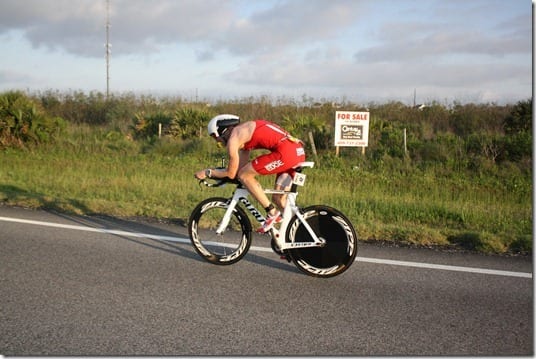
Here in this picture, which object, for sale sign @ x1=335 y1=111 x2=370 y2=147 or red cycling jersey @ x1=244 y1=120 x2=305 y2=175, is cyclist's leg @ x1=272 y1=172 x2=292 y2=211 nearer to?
Answer: red cycling jersey @ x1=244 y1=120 x2=305 y2=175

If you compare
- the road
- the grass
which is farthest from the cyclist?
the grass

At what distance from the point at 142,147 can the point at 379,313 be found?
61.7 feet

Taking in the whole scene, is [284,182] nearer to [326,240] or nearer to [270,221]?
[270,221]

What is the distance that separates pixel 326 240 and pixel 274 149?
1.11m

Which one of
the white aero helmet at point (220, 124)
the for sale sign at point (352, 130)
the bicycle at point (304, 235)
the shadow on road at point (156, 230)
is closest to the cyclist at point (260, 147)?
the white aero helmet at point (220, 124)

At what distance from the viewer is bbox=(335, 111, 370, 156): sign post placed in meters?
19.7

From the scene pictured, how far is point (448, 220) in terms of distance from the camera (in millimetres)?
9500

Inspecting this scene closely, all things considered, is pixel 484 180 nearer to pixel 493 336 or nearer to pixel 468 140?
pixel 468 140

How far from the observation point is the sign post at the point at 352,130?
64.5 ft

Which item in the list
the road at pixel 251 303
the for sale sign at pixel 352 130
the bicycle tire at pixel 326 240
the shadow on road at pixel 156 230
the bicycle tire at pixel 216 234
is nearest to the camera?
the road at pixel 251 303

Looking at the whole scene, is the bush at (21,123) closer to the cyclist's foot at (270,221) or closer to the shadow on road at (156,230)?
the shadow on road at (156,230)

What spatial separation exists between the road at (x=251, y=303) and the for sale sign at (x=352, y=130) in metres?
12.7

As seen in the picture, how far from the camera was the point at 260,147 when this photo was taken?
234 inches

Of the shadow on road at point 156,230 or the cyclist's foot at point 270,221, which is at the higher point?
the cyclist's foot at point 270,221
